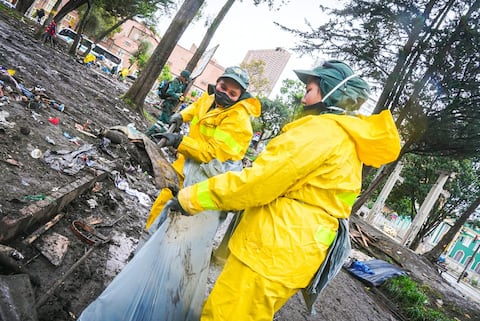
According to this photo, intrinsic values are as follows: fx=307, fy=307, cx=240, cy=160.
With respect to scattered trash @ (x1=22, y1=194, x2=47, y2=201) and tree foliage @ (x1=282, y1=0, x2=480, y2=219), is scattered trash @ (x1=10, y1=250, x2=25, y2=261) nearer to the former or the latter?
scattered trash @ (x1=22, y1=194, x2=47, y2=201)

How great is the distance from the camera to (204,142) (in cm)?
254

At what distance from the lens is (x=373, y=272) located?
736cm

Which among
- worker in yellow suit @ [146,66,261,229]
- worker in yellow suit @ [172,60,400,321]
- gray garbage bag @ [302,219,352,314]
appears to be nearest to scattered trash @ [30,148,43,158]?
worker in yellow suit @ [146,66,261,229]

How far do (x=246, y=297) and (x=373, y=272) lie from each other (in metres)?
7.08

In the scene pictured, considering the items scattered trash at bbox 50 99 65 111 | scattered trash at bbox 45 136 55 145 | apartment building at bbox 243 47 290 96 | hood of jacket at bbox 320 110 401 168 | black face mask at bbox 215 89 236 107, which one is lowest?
scattered trash at bbox 45 136 55 145

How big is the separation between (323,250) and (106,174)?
3176 mm

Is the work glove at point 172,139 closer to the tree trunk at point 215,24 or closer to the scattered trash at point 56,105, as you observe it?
the scattered trash at point 56,105

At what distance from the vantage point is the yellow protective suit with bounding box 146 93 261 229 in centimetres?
245

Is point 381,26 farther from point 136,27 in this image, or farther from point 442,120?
point 136,27

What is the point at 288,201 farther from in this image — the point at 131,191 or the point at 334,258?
the point at 131,191

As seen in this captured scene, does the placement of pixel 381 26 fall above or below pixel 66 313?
above

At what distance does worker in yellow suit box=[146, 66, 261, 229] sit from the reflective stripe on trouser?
1141 mm

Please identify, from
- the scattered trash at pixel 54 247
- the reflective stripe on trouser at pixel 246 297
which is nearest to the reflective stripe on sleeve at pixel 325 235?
the reflective stripe on trouser at pixel 246 297

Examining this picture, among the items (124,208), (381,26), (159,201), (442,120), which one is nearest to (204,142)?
(159,201)
